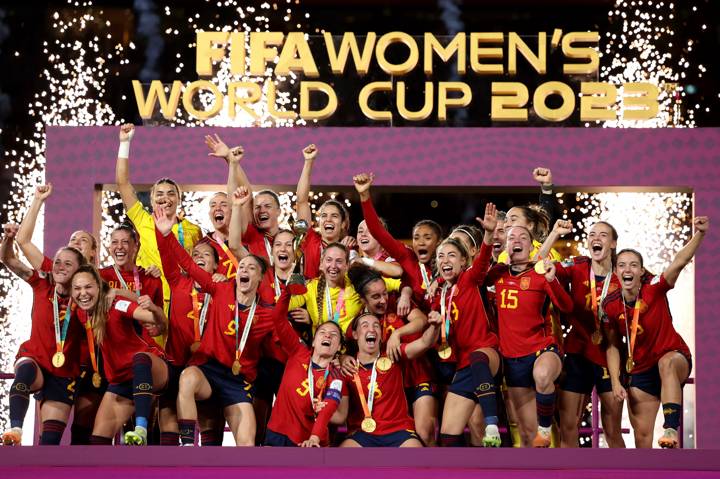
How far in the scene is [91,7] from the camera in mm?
15328

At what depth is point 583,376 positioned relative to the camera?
→ 6.38 metres

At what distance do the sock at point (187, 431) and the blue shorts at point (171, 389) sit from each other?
0.28m

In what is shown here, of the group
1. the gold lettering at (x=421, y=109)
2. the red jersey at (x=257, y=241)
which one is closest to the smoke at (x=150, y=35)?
the gold lettering at (x=421, y=109)

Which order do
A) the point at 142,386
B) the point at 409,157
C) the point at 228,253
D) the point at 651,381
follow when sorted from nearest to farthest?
1. the point at 142,386
2. the point at 651,381
3. the point at 228,253
4. the point at 409,157

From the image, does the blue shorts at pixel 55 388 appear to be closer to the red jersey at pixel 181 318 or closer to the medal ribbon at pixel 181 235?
the red jersey at pixel 181 318

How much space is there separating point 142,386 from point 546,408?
1992 millimetres

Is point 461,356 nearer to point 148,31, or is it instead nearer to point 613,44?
point 613,44

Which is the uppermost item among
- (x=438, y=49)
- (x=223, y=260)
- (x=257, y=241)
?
(x=438, y=49)

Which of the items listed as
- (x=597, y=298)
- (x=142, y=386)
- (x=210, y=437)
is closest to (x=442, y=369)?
(x=597, y=298)

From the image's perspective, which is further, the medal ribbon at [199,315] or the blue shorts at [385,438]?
the medal ribbon at [199,315]

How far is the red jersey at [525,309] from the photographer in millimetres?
6113

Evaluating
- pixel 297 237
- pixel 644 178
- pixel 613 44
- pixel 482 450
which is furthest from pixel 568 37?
pixel 613 44

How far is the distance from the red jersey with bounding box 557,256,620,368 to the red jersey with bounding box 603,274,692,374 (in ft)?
0.33

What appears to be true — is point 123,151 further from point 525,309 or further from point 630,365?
point 630,365
